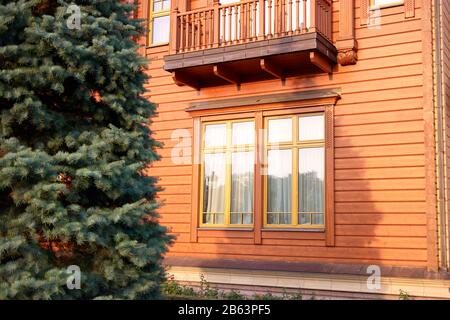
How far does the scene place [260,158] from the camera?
1107 centimetres

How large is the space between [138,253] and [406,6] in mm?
6759

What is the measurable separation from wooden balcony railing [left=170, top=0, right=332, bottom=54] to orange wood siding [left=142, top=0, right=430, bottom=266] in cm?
69

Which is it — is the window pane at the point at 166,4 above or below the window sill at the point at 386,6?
above

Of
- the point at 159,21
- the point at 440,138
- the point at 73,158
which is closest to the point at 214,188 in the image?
the point at 159,21

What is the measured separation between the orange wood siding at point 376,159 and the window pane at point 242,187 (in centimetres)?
39

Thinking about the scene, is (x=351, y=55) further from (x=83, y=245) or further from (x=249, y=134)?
(x=83, y=245)

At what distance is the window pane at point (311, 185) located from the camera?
1037 centimetres

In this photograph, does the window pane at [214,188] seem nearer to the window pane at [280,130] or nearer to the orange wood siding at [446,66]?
the window pane at [280,130]

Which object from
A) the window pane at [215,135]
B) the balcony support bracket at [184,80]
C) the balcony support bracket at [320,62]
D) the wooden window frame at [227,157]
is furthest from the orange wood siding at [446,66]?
the balcony support bracket at [184,80]

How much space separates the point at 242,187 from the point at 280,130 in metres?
1.38
